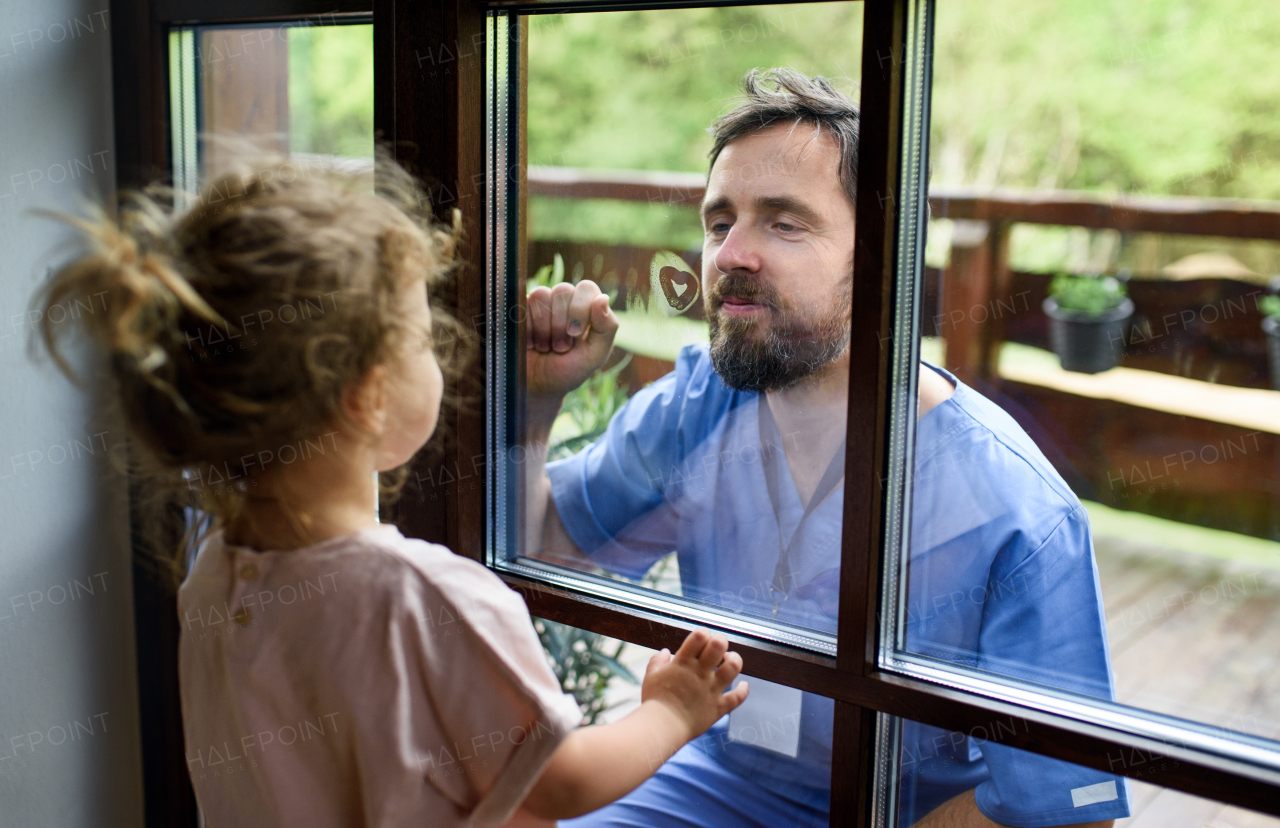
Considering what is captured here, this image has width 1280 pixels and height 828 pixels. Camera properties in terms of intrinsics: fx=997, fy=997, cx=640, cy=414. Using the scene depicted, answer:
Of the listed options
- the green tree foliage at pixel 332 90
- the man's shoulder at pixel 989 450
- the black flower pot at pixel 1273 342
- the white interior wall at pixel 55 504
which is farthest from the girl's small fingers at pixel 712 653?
the white interior wall at pixel 55 504

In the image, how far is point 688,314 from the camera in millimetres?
1192

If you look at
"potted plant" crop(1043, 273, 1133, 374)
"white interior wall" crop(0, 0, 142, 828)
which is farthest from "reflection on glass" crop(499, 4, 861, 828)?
"white interior wall" crop(0, 0, 142, 828)

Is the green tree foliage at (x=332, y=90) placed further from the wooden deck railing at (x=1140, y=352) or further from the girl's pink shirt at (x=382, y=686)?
the wooden deck railing at (x=1140, y=352)

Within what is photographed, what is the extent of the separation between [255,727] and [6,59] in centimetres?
109

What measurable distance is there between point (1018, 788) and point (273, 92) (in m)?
1.35

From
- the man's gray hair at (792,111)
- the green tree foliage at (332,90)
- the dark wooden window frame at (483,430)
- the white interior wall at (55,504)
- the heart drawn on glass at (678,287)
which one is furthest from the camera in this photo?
the white interior wall at (55,504)

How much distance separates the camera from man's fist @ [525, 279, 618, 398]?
4.09ft

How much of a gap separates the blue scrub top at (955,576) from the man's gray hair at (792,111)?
0.26 metres

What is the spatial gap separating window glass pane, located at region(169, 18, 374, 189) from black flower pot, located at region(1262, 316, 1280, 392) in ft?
3.46

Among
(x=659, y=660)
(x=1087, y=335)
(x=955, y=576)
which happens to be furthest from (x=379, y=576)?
(x=1087, y=335)

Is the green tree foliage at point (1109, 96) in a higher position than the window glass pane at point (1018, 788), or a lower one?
higher

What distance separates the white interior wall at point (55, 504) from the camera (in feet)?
4.73

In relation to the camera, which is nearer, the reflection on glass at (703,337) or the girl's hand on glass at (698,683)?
the girl's hand on glass at (698,683)

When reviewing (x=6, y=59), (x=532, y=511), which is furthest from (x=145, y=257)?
(x=6, y=59)
